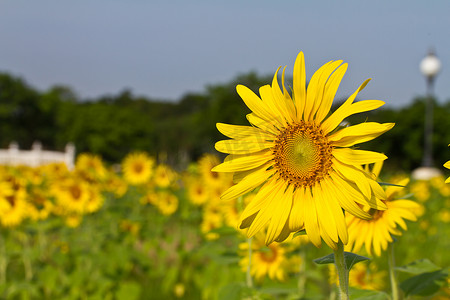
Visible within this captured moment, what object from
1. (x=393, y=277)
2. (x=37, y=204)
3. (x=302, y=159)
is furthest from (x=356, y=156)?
(x=37, y=204)

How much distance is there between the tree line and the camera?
42562mm

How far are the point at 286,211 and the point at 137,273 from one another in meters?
5.21

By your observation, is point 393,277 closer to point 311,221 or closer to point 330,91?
point 311,221

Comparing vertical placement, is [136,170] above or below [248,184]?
above

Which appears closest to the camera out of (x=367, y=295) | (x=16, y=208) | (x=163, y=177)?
(x=367, y=295)

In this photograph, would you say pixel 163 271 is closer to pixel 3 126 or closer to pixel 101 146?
pixel 101 146

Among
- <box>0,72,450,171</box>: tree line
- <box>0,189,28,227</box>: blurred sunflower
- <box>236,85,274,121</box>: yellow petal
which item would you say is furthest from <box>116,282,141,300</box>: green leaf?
<box>0,72,450,171</box>: tree line

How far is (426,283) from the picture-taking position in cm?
154

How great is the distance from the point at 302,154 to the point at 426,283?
0.70m

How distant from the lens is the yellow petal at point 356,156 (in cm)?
108

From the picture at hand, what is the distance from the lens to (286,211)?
3.86 ft

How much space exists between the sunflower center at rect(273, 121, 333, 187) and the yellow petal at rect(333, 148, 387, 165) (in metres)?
0.04

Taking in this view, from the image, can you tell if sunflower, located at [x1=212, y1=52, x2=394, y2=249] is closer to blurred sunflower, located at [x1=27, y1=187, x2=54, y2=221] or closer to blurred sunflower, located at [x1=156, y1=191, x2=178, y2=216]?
blurred sunflower, located at [x1=27, y1=187, x2=54, y2=221]

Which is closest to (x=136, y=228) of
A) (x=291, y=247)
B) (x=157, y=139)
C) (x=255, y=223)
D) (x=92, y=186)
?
(x=92, y=186)
